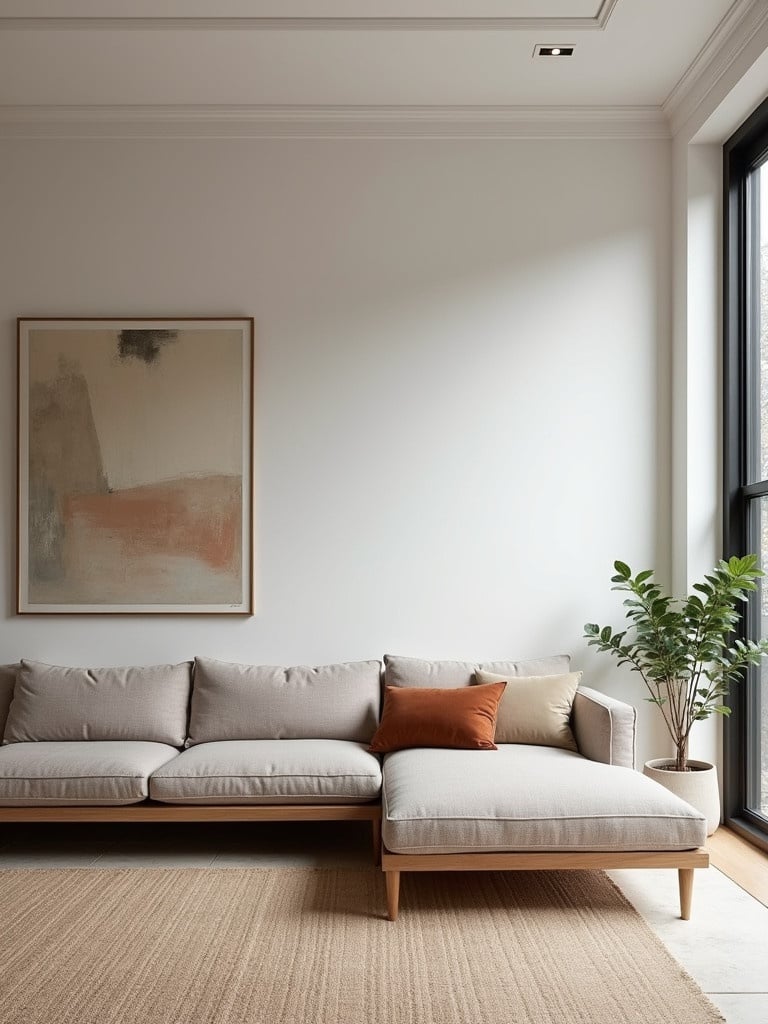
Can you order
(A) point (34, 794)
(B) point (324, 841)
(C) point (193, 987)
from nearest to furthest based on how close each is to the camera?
(C) point (193, 987) → (A) point (34, 794) → (B) point (324, 841)

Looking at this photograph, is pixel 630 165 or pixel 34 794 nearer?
pixel 34 794

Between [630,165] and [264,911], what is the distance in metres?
3.70

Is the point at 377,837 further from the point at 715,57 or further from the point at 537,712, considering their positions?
the point at 715,57

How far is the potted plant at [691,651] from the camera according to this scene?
4020mm

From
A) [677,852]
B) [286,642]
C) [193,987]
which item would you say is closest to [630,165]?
[286,642]

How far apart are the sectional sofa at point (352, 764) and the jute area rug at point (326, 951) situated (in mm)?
189

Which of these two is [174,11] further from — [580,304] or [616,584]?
[616,584]

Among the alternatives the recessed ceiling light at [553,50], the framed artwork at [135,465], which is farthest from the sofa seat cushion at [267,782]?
the recessed ceiling light at [553,50]

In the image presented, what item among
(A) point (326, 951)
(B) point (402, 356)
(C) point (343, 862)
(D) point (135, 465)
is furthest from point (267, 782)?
(B) point (402, 356)

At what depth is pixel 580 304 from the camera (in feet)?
15.4

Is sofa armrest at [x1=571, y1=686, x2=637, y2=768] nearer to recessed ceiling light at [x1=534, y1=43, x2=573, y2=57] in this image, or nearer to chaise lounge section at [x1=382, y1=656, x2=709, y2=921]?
chaise lounge section at [x1=382, y1=656, x2=709, y2=921]

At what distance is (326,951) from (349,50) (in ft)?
11.2

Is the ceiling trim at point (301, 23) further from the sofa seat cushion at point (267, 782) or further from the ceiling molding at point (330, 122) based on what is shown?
the sofa seat cushion at point (267, 782)

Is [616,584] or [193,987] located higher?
[616,584]
